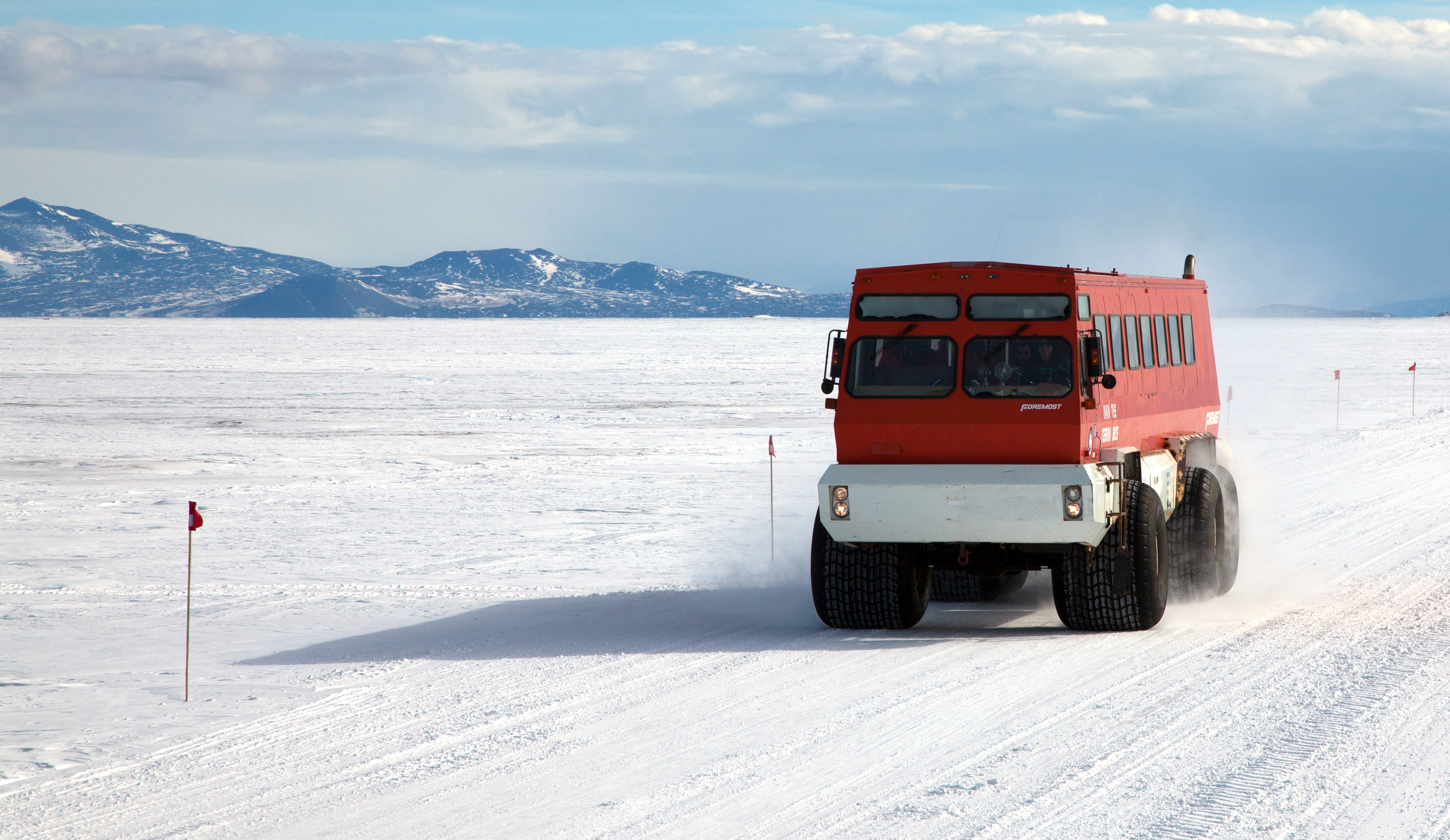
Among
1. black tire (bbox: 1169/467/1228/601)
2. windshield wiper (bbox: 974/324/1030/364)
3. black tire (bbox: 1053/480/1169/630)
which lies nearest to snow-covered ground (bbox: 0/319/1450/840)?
black tire (bbox: 1053/480/1169/630)

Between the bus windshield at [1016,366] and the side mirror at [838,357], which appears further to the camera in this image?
the side mirror at [838,357]

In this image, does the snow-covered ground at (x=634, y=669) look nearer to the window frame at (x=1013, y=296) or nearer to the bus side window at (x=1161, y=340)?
→ the bus side window at (x=1161, y=340)

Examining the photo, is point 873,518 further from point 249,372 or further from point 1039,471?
point 249,372

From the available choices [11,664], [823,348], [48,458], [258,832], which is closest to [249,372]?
[48,458]

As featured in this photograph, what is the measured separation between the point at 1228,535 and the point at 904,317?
4639mm

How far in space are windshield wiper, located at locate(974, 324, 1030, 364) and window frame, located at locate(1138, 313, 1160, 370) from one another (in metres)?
2.07

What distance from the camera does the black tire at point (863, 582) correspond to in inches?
428

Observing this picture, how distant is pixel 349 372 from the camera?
52.1m

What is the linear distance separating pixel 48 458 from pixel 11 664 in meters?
15.1

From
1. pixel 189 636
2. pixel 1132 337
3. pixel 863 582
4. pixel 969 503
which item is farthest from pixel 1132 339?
pixel 189 636

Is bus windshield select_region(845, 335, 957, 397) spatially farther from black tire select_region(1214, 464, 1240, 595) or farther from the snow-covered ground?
black tire select_region(1214, 464, 1240, 595)

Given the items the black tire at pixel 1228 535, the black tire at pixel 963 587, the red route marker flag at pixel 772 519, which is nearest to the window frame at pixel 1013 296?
the black tire at pixel 963 587

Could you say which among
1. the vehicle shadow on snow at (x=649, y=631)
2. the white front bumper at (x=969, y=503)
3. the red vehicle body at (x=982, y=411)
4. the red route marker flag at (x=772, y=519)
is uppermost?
the red vehicle body at (x=982, y=411)

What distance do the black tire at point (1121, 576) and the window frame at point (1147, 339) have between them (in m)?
1.64
